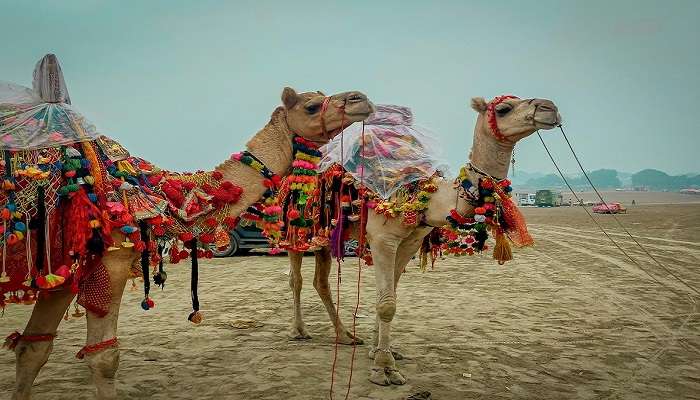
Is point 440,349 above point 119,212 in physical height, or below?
below

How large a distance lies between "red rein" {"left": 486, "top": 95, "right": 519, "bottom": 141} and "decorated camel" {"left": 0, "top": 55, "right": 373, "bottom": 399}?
125cm

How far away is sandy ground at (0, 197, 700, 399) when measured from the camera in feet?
13.7

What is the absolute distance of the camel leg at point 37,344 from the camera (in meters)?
3.32

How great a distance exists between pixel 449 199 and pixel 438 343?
1.94m

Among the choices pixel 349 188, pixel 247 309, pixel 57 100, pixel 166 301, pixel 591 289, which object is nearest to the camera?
pixel 57 100

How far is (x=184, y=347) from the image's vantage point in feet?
17.5

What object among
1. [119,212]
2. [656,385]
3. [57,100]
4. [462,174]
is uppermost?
[57,100]

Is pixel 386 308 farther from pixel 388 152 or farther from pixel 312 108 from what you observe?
pixel 312 108

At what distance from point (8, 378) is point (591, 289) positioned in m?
8.36

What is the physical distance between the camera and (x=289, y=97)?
3.46 m

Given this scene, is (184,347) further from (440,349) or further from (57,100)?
(57,100)

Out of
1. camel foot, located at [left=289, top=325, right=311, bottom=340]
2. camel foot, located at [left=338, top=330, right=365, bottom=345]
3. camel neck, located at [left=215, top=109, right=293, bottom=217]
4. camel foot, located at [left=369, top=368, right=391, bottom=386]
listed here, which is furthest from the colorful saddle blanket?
camel foot, located at [left=338, top=330, right=365, bottom=345]

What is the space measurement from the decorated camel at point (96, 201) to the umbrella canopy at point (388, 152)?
100cm

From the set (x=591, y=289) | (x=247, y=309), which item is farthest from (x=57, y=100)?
(x=591, y=289)
